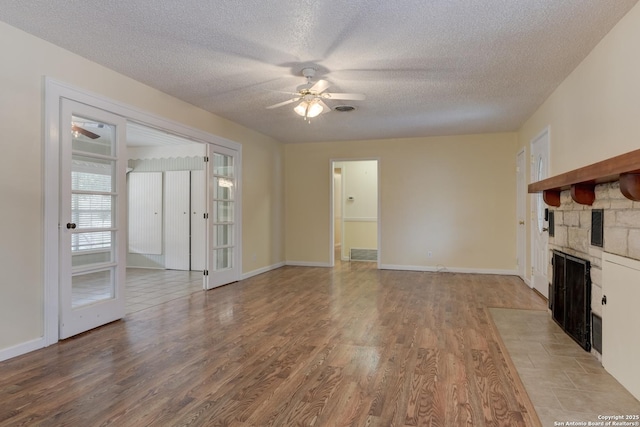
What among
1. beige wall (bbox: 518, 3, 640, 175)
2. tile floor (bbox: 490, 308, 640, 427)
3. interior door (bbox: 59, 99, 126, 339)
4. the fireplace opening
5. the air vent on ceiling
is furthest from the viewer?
the air vent on ceiling

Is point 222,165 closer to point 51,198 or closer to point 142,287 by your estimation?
point 142,287

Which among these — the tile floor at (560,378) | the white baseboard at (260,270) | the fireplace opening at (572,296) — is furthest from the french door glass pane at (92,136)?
the fireplace opening at (572,296)

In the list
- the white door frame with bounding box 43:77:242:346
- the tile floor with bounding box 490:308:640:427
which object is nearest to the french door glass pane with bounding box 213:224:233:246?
the white door frame with bounding box 43:77:242:346

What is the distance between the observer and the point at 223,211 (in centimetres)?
570

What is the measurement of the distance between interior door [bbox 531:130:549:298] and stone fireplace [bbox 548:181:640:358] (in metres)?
1.03

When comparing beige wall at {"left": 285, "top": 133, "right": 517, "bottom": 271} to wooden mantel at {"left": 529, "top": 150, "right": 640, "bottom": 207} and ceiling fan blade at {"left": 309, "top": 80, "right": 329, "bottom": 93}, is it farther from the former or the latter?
ceiling fan blade at {"left": 309, "top": 80, "right": 329, "bottom": 93}

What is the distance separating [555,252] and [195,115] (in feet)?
15.0

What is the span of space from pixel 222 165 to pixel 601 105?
182 inches

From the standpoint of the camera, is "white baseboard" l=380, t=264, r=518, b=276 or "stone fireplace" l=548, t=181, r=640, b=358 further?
"white baseboard" l=380, t=264, r=518, b=276

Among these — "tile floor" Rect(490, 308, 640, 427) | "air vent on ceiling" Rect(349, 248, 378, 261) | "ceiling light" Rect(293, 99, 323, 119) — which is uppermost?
"ceiling light" Rect(293, 99, 323, 119)

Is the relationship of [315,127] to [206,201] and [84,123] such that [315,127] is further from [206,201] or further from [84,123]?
[84,123]

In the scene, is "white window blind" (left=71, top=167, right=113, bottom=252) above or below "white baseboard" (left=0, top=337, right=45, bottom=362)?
above

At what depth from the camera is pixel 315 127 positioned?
20.4 feet

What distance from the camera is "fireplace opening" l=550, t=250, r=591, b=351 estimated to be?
9.72ft
